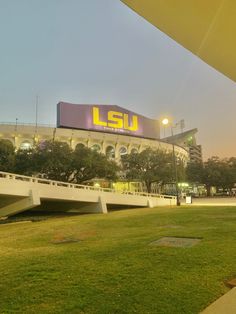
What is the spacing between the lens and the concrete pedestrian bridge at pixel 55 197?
2034 cm

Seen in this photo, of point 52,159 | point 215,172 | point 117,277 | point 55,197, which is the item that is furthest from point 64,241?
point 215,172

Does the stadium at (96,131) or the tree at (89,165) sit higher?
the stadium at (96,131)

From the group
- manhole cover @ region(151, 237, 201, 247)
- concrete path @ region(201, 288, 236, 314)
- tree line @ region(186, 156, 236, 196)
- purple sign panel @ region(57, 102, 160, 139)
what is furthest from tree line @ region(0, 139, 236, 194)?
concrete path @ region(201, 288, 236, 314)

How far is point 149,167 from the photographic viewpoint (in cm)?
5722

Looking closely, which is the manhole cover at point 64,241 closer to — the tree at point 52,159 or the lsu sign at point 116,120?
the tree at point 52,159

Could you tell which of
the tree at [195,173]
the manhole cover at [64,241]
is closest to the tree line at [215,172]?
the tree at [195,173]

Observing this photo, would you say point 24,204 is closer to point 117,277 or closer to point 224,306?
point 117,277

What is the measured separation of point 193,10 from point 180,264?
5.55 meters

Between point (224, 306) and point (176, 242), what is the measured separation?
18.4 feet

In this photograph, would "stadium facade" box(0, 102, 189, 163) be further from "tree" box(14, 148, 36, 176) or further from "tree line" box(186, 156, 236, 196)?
"tree" box(14, 148, 36, 176)

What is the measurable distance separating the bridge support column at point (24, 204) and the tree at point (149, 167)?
35783 millimetres

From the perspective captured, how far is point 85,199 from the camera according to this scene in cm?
2662

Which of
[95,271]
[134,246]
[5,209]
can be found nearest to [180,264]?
[95,271]

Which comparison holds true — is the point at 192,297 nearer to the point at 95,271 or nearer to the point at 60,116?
the point at 95,271
